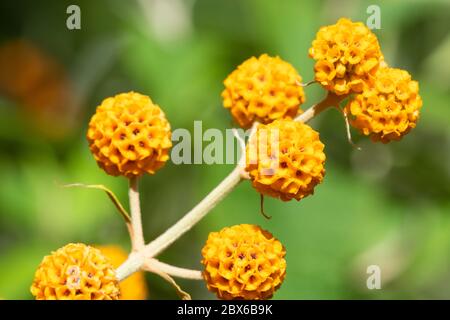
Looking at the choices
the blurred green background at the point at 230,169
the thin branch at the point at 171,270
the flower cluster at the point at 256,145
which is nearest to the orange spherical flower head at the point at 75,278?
the flower cluster at the point at 256,145

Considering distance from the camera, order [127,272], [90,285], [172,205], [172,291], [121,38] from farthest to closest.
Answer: [121,38], [172,205], [172,291], [127,272], [90,285]

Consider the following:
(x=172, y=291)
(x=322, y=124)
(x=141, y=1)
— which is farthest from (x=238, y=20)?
(x=172, y=291)

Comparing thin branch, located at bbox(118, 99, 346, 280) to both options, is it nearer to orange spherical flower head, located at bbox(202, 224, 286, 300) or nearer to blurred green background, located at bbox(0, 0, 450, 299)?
orange spherical flower head, located at bbox(202, 224, 286, 300)

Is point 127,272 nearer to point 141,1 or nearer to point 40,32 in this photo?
point 141,1

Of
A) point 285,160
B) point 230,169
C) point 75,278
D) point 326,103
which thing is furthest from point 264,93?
point 230,169

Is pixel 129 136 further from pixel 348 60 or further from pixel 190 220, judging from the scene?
pixel 348 60

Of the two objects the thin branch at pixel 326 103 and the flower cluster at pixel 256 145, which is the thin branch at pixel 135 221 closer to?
the flower cluster at pixel 256 145
